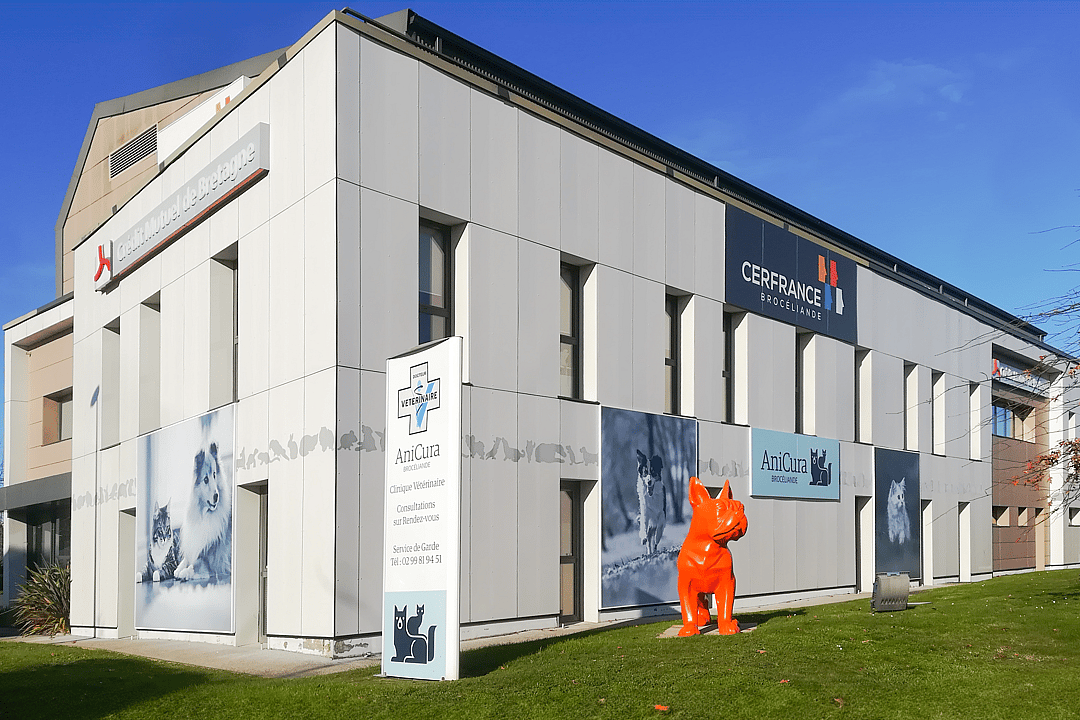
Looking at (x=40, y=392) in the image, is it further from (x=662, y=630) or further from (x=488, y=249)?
(x=662, y=630)

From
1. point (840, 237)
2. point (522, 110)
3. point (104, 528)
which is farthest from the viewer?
point (840, 237)

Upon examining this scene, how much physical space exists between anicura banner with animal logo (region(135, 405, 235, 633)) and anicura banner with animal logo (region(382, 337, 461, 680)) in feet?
20.4

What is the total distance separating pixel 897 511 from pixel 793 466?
651cm

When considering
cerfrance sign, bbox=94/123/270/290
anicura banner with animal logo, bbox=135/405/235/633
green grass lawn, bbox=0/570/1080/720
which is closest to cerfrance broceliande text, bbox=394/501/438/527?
green grass lawn, bbox=0/570/1080/720

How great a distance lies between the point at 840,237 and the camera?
31.6m

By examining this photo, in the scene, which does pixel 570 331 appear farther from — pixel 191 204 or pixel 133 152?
Result: pixel 133 152

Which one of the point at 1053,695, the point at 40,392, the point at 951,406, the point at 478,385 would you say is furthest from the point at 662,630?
the point at 40,392

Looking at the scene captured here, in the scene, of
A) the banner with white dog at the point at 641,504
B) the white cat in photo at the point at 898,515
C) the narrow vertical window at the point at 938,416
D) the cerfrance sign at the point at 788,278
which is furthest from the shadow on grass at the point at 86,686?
the narrow vertical window at the point at 938,416

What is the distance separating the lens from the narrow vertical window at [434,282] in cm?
1661

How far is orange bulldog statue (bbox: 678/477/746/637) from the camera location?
534 inches

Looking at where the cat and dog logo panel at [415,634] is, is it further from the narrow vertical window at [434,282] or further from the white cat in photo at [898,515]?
the white cat in photo at [898,515]

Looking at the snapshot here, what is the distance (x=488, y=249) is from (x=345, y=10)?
170 inches

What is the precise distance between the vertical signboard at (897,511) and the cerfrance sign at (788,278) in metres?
4.06

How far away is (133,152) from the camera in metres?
29.6
